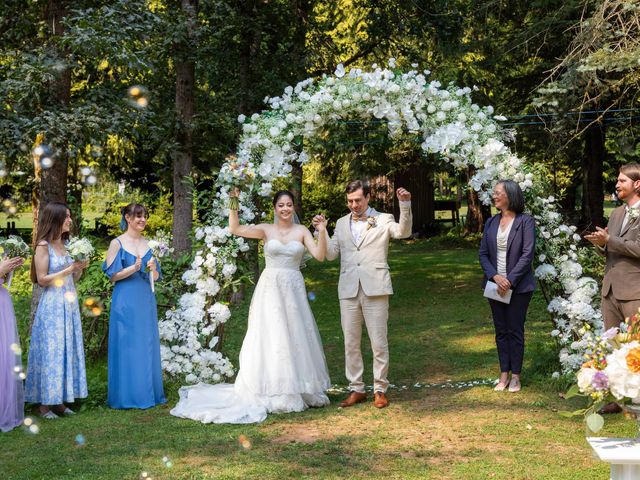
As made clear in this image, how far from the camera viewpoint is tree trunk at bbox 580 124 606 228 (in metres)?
15.4

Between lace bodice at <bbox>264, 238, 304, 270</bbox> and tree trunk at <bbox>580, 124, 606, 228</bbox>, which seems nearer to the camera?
lace bodice at <bbox>264, 238, 304, 270</bbox>

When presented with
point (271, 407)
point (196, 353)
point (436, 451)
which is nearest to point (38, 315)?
point (196, 353)

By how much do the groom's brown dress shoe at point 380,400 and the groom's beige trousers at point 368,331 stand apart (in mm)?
51

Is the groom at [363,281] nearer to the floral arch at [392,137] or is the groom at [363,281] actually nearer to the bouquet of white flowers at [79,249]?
the floral arch at [392,137]

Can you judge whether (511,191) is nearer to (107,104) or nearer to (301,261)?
(301,261)

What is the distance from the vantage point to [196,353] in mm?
7938

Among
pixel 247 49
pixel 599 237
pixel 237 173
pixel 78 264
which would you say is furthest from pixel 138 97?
pixel 599 237

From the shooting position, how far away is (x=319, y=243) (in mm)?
7160

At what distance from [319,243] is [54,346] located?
2.46 meters

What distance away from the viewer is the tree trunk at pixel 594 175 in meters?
15.4

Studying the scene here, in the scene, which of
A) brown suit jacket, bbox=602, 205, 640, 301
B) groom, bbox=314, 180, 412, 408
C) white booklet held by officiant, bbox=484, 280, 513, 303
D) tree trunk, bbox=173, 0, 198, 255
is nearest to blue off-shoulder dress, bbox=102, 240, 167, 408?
groom, bbox=314, 180, 412, 408

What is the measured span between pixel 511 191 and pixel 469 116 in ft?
2.92

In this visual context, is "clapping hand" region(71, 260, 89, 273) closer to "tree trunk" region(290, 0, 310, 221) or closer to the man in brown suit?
the man in brown suit

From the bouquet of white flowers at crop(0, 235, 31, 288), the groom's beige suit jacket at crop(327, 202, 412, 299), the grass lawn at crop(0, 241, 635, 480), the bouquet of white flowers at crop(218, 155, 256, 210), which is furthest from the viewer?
the bouquet of white flowers at crop(218, 155, 256, 210)
